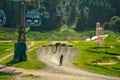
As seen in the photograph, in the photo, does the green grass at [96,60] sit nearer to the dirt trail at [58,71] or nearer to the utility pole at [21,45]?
the dirt trail at [58,71]

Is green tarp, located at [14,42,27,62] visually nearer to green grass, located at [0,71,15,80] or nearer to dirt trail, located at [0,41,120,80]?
dirt trail, located at [0,41,120,80]

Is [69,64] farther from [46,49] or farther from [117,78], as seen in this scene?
[46,49]

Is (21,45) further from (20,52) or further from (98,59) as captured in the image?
(98,59)

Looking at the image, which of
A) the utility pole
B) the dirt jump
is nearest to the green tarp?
the utility pole

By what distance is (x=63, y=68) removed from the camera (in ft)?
225

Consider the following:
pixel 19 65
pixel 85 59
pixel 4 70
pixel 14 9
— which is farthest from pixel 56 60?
pixel 14 9

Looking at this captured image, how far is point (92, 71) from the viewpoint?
6656cm

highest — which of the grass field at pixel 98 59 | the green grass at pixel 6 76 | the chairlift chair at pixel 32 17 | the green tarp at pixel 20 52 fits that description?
the chairlift chair at pixel 32 17

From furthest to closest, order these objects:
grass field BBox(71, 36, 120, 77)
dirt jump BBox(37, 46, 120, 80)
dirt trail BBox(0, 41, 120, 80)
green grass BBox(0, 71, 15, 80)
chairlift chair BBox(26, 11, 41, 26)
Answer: chairlift chair BBox(26, 11, 41, 26) → grass field BBox(71, 36, 120, 77) → dirt jump BBox(37, 46, 120, 80) → dirt trail BBox(0, 41, 120, 80) → green grass BBox(0, 71, 15, 80)

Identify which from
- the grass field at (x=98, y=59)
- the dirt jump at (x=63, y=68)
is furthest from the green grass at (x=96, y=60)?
the dirt jump at (x=63, y=68)

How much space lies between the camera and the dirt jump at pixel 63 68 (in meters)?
59.9

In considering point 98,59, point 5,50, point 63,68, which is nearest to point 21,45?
point 63,68

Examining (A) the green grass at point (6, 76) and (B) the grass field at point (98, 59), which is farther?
(B) the grass field at point (98, 59)

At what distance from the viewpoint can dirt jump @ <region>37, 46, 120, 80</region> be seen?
5992 centimetres
